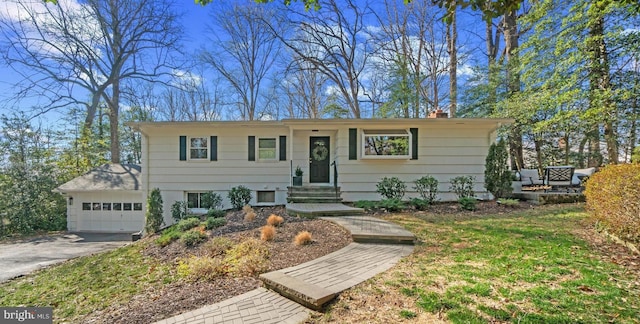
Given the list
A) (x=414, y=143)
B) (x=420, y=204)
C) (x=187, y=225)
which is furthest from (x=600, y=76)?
(x=187, y=225)

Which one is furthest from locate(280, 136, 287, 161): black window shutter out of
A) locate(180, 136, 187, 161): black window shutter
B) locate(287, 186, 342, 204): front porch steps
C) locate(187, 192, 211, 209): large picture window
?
locate(180, 136, 187, 161): black window shutter

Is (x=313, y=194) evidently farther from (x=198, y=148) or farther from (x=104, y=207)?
(x=104, y=207)

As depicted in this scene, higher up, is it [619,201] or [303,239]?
[619,201]

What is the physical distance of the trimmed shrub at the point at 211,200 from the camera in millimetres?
9576

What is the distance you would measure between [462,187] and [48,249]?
13.6 metres

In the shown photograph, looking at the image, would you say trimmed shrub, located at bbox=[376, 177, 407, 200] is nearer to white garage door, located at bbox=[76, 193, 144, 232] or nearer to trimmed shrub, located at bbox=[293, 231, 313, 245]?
trimmed shrub, located at bbox=[293, 231, 313, 245]

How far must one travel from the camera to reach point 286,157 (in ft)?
33.0

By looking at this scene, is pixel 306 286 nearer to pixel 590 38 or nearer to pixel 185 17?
pixel 590 38

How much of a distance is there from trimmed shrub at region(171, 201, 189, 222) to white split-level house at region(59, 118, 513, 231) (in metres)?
0.31

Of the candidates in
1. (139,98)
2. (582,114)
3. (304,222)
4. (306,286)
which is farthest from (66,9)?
(582,114)

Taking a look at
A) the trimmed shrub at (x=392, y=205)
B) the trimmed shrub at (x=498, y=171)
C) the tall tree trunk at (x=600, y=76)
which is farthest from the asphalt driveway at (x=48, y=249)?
the tall tree trunk at (x=600, y=76)

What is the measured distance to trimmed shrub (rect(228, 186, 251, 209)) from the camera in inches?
367

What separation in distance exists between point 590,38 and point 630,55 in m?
1.37

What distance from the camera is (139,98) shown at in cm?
1712
